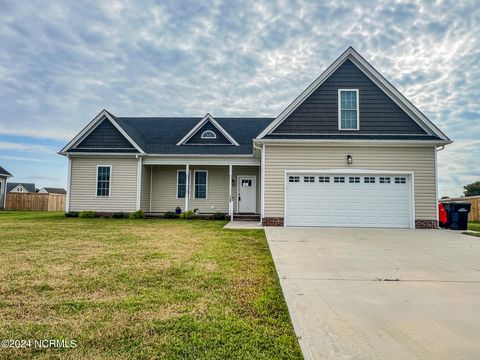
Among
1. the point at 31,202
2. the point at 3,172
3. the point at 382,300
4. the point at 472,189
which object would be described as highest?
the point at 3,172

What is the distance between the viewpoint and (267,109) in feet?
77.7

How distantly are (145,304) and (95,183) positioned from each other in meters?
14.0

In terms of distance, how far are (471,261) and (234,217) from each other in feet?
34.7

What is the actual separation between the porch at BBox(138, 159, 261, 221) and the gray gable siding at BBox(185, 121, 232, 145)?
1411mm

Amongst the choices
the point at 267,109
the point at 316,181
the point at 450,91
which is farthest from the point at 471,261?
the point at 267,109

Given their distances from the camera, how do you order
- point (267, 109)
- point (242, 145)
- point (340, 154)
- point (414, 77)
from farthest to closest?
point (267, 109) → point (242, 145) → point (414, 77) → point (340, 154)

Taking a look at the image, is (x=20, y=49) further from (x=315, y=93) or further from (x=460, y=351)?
(x=460, y=351)

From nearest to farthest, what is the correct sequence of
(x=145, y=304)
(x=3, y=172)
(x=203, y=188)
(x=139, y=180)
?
(x=145, y=304)
(x=139, y=180)
(x=203, y=188)
(x=3, y=172)

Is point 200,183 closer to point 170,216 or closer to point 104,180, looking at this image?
point 170,216

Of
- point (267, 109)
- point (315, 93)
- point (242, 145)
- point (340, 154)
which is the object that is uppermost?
point (267, 109)

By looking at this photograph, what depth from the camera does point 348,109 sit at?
12.0 m

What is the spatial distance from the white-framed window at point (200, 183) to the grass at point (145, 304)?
10111 mm

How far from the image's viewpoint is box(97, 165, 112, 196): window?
1551 cm

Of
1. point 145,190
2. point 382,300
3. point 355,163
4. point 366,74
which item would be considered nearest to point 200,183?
point 145,190
